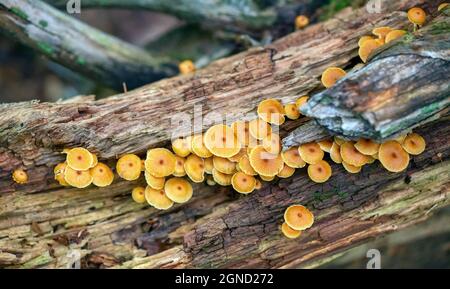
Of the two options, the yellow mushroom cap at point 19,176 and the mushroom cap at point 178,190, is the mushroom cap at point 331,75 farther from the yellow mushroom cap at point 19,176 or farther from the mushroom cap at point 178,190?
the yellow mushroom cap at point 19,176

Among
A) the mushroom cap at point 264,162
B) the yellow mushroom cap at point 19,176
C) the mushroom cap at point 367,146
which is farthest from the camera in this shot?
the yellow mushroom cap at point 19,176

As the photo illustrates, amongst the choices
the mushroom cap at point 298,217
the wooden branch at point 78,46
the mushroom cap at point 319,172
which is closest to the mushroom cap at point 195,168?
the mushroom cap at point 298,217

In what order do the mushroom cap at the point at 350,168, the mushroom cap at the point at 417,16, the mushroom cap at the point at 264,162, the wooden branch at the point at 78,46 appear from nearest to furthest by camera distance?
1. the mushroom cap at the point at 264,162
2. the mushroom cap at the point at 350,168
3. the mushroom cap at the point at 417,16
4. the wooden branch at the point at 78,46

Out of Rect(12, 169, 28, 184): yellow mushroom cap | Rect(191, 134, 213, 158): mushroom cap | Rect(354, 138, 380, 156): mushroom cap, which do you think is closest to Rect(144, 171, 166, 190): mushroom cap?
Rect(191, 134, 213, 158): mushroom cap

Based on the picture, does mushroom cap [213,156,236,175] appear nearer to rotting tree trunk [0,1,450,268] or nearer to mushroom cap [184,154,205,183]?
mushroom cap [184,154,205,183]

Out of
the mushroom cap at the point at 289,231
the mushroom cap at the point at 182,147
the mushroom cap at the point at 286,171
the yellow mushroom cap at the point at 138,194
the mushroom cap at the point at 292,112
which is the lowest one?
the mushroom cap at the point at 289,231

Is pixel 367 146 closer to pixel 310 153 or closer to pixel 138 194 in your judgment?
pixel 310 153

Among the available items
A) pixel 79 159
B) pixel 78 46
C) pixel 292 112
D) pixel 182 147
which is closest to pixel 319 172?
pixel 292 112
